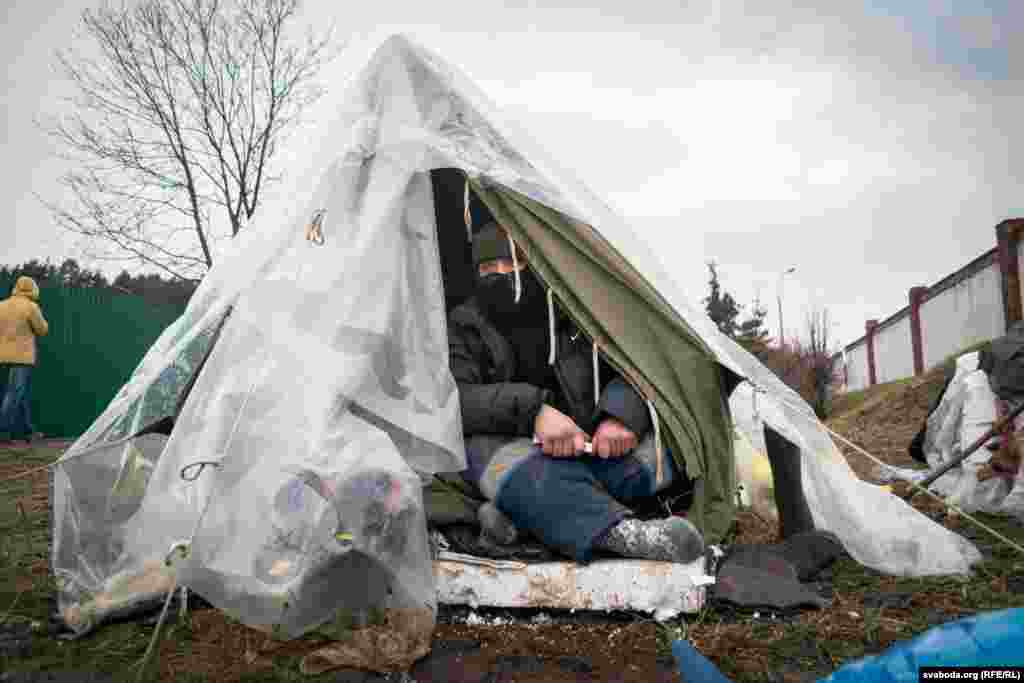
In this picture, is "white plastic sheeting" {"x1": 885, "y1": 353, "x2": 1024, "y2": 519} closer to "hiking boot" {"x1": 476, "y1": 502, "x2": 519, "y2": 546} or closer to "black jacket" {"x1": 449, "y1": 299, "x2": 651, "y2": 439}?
"black jacket" {"x1": 449, "y1": 299, "x2": 651, "y2": 439}

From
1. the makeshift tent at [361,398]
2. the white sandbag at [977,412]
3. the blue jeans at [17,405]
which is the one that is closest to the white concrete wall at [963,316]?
the white sandbag at [977,412]

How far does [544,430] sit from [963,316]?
1084 centimetres

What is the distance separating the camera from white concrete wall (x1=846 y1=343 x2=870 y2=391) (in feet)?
56.4

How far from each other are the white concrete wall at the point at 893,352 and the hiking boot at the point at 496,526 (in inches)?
526

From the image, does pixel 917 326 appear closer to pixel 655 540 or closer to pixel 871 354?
pixel 871 354

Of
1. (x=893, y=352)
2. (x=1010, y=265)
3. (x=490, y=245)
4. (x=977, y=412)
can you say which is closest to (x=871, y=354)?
(x=893, y=352)

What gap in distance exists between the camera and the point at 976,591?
2104 mm

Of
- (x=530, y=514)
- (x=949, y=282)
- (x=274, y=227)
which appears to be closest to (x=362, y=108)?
(x=274, y=227)

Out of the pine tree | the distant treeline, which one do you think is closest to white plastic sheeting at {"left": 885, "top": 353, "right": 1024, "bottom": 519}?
the distant treeline

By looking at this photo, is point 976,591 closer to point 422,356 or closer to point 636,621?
point 636,621

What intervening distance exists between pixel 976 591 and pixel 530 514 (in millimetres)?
1358

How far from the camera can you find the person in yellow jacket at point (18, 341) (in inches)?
289

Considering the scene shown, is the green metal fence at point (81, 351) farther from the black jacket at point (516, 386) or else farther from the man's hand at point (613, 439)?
the man's hand at point (613, 439)

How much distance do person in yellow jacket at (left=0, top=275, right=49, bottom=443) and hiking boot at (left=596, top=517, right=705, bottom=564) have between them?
7546 millimetres
